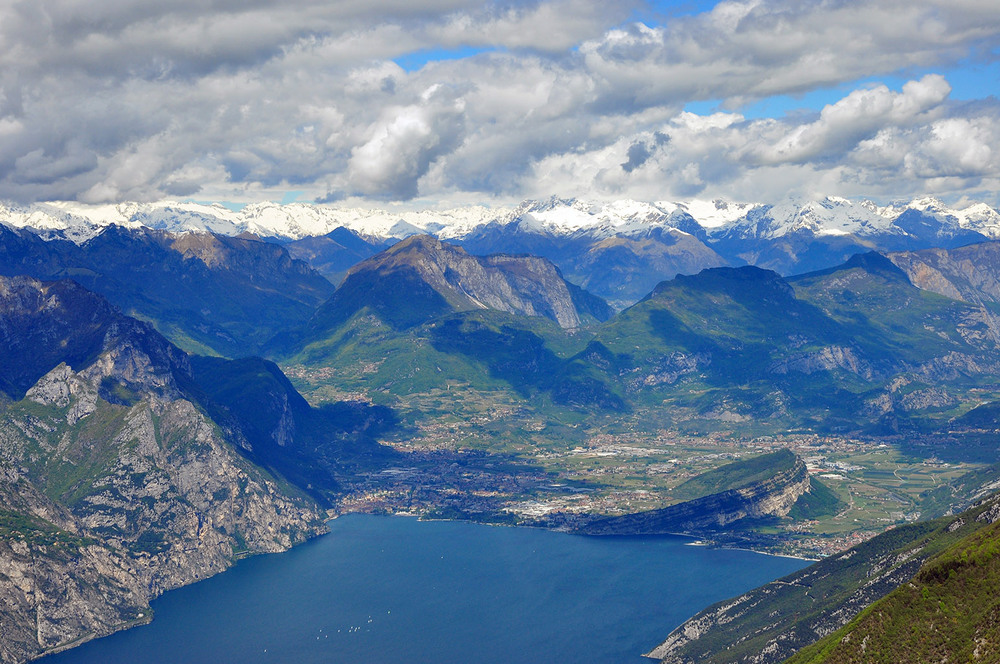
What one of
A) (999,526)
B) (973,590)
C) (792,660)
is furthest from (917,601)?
(792,660)

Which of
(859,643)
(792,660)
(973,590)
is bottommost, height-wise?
(792,660)

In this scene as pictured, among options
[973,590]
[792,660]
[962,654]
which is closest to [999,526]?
[973,590]

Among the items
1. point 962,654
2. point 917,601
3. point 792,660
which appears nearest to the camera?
point 962,654

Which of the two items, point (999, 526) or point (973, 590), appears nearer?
point (973, 590)

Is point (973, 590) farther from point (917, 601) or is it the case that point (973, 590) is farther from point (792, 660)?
point (792, 660)

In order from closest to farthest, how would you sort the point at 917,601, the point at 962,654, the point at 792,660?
the point at 962,654, the point at 917,601, the point at 792,660

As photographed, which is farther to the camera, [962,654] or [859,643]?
[859,643]

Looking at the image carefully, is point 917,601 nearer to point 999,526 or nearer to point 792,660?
point 999,526

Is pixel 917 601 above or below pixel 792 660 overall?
above

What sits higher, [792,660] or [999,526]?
[999,526]
